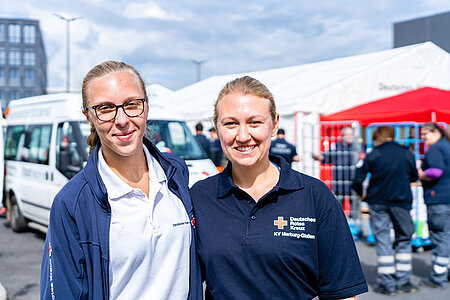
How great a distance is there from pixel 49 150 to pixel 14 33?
90.5 meters

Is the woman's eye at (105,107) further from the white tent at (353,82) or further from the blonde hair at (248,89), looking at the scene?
the white tent at (353,82)

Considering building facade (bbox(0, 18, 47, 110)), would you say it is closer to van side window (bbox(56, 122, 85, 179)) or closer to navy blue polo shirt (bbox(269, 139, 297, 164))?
navy blue polo shirt (bbox(269, 139, 297, 164))

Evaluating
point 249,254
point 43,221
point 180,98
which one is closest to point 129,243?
point 249,254

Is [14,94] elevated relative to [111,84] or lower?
elevated

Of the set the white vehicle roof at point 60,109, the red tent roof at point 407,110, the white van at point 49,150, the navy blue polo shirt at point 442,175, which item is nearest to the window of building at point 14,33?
the white van at point 49,150

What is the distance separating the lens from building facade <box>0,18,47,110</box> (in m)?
→ 86.6

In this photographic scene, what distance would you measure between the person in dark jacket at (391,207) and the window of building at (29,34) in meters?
92.7

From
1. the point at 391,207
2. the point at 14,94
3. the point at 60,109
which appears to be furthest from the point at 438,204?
the point at 14,94

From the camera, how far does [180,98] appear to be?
2008 cm

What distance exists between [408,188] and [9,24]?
94.3 metres

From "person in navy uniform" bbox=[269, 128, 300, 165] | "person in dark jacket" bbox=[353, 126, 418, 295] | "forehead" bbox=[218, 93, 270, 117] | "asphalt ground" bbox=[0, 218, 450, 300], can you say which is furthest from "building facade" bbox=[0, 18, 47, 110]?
"forehead" bbox=[218, 93, 270, 117]

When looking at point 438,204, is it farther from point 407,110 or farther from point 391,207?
point 407,110

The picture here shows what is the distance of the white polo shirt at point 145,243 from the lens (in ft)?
6.16

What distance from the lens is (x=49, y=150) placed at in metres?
7.56
